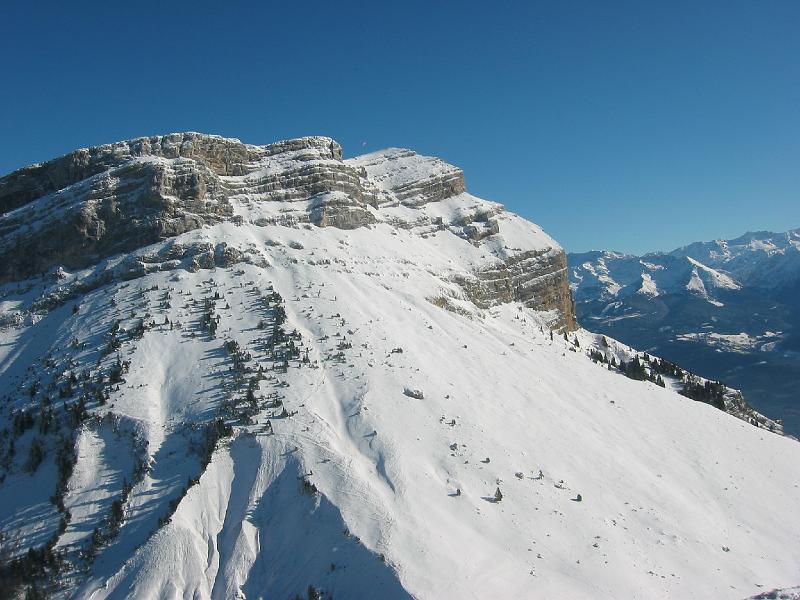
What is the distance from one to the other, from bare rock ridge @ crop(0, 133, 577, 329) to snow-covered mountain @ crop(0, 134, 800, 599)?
48 cm

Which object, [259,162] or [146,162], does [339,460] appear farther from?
[259,162]

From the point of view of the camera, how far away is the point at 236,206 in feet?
257

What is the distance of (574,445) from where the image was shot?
148ft

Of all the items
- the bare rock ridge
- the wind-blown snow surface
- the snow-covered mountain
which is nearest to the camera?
the wind-blown snow surface

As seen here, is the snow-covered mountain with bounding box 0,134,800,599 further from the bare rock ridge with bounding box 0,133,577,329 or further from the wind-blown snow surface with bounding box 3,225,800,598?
the bare rock ridge with bounding box 0,133,577,329

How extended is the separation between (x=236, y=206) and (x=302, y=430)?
4729 centimetres

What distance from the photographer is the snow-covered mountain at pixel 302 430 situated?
3191cm

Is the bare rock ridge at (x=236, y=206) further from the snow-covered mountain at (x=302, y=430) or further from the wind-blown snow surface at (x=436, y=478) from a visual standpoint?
the wind-blown snow surface at (x=436, y=478)

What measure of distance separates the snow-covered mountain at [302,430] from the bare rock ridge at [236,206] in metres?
0.48

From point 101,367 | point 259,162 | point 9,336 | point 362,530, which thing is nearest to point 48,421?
point 101,367

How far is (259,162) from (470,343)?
48.7 m

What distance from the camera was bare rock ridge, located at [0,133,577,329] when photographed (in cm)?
7031

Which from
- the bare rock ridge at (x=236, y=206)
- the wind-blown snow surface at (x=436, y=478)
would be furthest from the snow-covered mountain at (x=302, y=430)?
the bare rock ridge at (x=236, y=206)

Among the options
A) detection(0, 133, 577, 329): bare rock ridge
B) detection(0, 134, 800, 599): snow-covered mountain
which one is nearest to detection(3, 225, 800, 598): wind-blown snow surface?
detection(0, 134, 800, 599): snow-covered mountain
